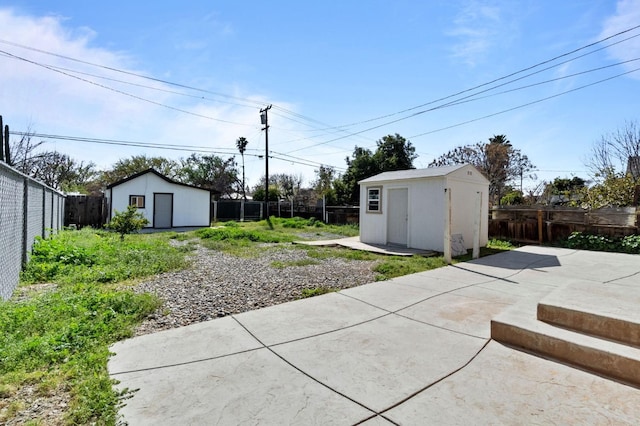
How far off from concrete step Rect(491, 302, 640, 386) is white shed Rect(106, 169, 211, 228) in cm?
1679

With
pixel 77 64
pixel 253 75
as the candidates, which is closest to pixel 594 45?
pixel 253 75

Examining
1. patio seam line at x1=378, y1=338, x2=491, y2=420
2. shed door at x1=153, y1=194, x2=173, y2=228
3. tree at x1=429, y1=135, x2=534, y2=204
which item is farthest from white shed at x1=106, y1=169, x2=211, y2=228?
tree at x1=429, y1=135, x2=534, y2=204

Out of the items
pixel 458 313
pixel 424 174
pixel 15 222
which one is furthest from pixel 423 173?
pixel 15 222

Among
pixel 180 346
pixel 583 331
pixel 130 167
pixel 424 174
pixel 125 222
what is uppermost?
pixel 130 167

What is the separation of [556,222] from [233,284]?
Answer: 1054 cm

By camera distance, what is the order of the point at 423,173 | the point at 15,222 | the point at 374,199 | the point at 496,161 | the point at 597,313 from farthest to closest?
1. the point at 496,161
2. the point at 374,199
3. the point at 423,173
4. the point at 15,222
5. the point at 597,313

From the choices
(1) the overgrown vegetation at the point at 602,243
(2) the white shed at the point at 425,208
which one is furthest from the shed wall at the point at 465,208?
(1) the overgrown vegetation at the point at 602,243

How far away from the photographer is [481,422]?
1.79 metres

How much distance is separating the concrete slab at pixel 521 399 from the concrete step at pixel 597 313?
54 cm

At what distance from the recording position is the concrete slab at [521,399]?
1.83m

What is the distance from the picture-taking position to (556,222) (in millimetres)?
10250

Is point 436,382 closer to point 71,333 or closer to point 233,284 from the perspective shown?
point 71,333

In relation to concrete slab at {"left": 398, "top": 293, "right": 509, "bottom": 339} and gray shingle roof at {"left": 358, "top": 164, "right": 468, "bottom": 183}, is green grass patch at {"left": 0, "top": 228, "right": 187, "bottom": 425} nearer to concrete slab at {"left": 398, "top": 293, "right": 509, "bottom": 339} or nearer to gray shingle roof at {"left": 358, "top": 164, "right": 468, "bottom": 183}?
concrete slab at {"left": 398, "top": 293, "right": 509, "bottom": 339}

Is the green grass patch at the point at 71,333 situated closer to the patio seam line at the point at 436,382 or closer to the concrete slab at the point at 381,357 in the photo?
the concrete slab at the point at 381,357
